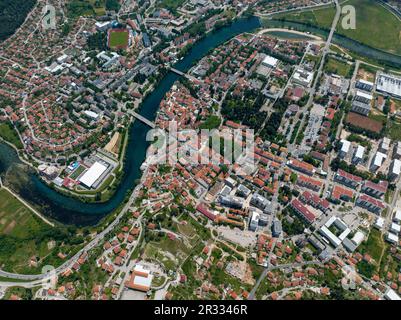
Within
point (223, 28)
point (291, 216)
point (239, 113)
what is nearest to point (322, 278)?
point (291, 216)

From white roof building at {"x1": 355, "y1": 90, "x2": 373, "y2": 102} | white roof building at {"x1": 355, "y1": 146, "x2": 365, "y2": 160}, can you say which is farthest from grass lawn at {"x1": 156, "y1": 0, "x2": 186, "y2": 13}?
white roof building at {"x1": 355, "y1": 146, "x2": 365, "y2": 160}

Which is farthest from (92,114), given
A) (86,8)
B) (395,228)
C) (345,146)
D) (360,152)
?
(395,228)

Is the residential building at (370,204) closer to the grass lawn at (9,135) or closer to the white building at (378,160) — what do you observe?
the white building at (378,160)

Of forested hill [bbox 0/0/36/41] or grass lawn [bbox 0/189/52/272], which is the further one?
forested hill [bbox 0/0/36/41]

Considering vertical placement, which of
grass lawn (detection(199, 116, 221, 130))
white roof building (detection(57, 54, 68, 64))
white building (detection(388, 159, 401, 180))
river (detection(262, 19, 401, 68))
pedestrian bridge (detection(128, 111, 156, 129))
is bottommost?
pedestrian bridge (detection(128, 111, 156, 129))

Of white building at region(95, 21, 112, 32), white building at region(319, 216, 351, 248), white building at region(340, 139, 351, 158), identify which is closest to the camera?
white building at region(319, 216, 351, 248)

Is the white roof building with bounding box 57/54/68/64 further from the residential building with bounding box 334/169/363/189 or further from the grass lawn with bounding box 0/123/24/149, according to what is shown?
the residential building with bounding box 334/169/363/189

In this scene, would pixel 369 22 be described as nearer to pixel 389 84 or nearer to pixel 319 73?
pixel 389 84
